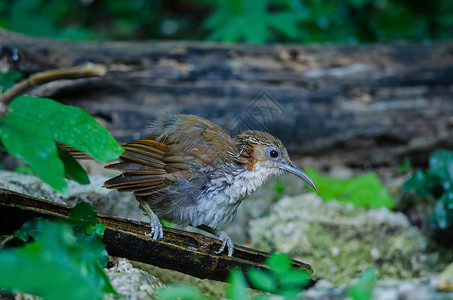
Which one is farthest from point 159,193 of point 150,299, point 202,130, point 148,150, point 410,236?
point 410,236

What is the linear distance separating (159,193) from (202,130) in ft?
1.64

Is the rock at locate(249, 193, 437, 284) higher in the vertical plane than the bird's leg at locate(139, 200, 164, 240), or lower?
higher

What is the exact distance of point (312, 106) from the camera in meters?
5.27

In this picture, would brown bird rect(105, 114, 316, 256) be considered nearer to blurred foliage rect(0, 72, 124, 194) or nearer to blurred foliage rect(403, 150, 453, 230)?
blurred foliage rect(0, 72, 124, 194)

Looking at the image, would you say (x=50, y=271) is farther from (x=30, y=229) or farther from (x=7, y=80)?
(x=7, y=80)

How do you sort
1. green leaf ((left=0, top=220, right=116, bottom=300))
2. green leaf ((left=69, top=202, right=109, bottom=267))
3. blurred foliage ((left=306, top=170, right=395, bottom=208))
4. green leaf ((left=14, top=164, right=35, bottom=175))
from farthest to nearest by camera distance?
blurred foliage ((left=306, top=170, right=395, bottom=208)) < green leaf ((left=14, top=164, right=35, bottom=175)) < green leaf ((left=69, top=202, right=109, bottom=267)) < green leaf ((left=0, top=220, right=116, bottom=300))

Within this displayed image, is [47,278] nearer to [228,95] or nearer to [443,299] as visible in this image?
[443,299]

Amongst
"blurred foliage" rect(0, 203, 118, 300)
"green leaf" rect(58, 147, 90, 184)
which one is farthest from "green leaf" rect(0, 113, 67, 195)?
"green leaf" rect(58, 147, 90, 184)

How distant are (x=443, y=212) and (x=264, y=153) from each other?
202 cm

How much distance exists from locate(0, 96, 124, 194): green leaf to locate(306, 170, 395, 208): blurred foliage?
3051 millimetres

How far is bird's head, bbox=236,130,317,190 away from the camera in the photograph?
3.18 m

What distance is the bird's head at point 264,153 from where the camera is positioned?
125 inches

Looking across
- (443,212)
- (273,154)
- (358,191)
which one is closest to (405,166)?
(358,191)

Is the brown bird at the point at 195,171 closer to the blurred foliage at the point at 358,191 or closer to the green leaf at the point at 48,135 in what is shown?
the green leaf at the point at 48,135
